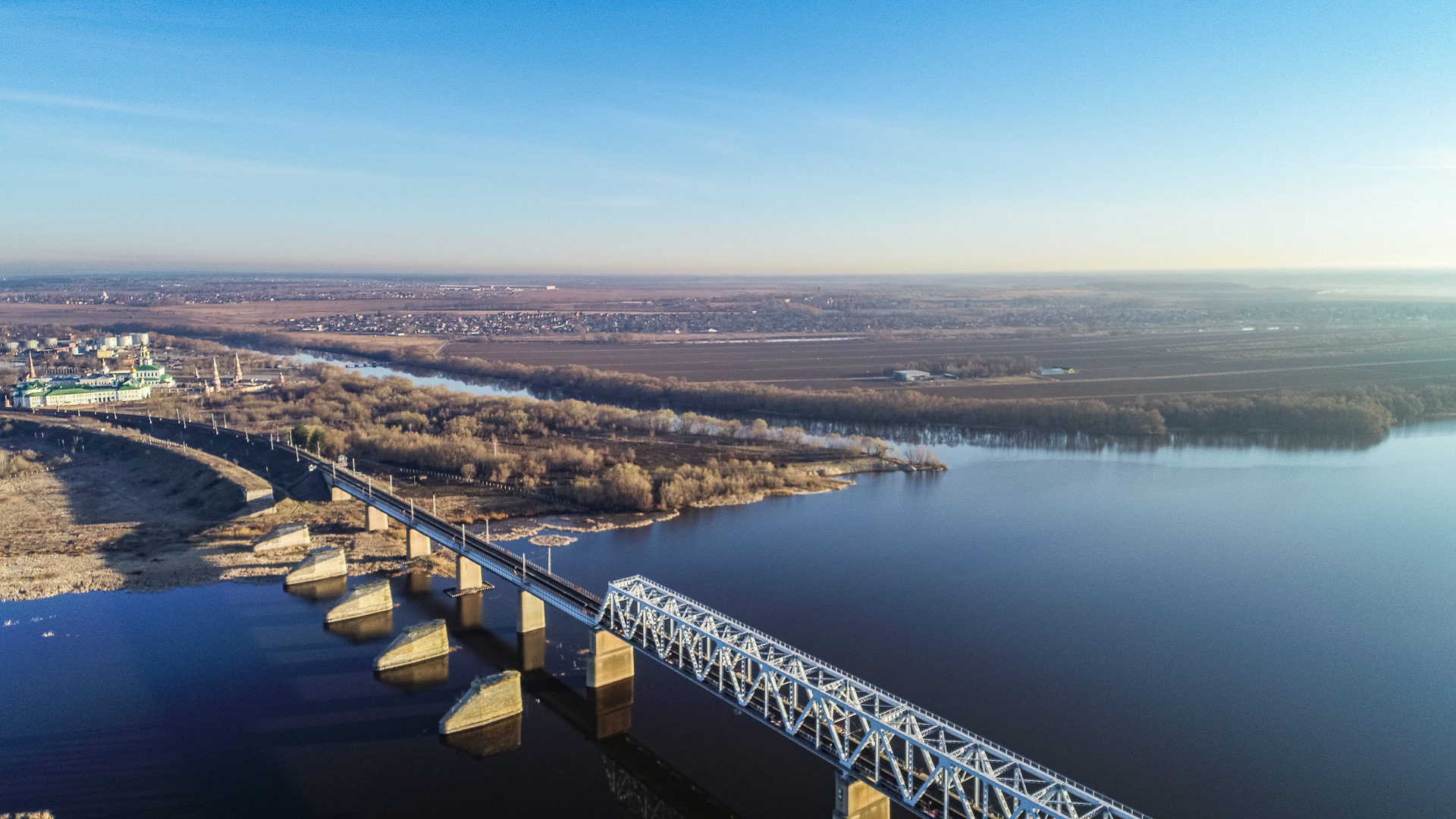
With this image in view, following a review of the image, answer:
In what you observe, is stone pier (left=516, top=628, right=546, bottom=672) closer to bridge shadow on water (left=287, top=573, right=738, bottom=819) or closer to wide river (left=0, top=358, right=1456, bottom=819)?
bridge shadow on water (left=287, top=573, right=738, bottom=819)

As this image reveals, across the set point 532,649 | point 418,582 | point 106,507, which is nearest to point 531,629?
point 532,649

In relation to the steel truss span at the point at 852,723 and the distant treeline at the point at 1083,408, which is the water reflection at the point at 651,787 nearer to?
the steel truss span at the point at 852,723

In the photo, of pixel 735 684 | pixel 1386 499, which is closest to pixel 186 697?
pixel 735 684

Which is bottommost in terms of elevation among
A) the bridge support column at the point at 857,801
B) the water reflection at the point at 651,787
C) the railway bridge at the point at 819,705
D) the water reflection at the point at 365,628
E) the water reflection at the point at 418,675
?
the water reflection at the point at 651,787

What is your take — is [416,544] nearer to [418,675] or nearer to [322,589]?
[322,589]

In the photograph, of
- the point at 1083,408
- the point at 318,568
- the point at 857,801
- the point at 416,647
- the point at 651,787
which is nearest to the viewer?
the point at 857,801

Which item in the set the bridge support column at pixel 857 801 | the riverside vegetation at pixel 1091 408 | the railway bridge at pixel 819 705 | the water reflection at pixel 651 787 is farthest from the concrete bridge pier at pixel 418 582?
the riverside vegetation at pixel 1091 408

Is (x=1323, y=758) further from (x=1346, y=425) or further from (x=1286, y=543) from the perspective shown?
(x=1346, y=425)
